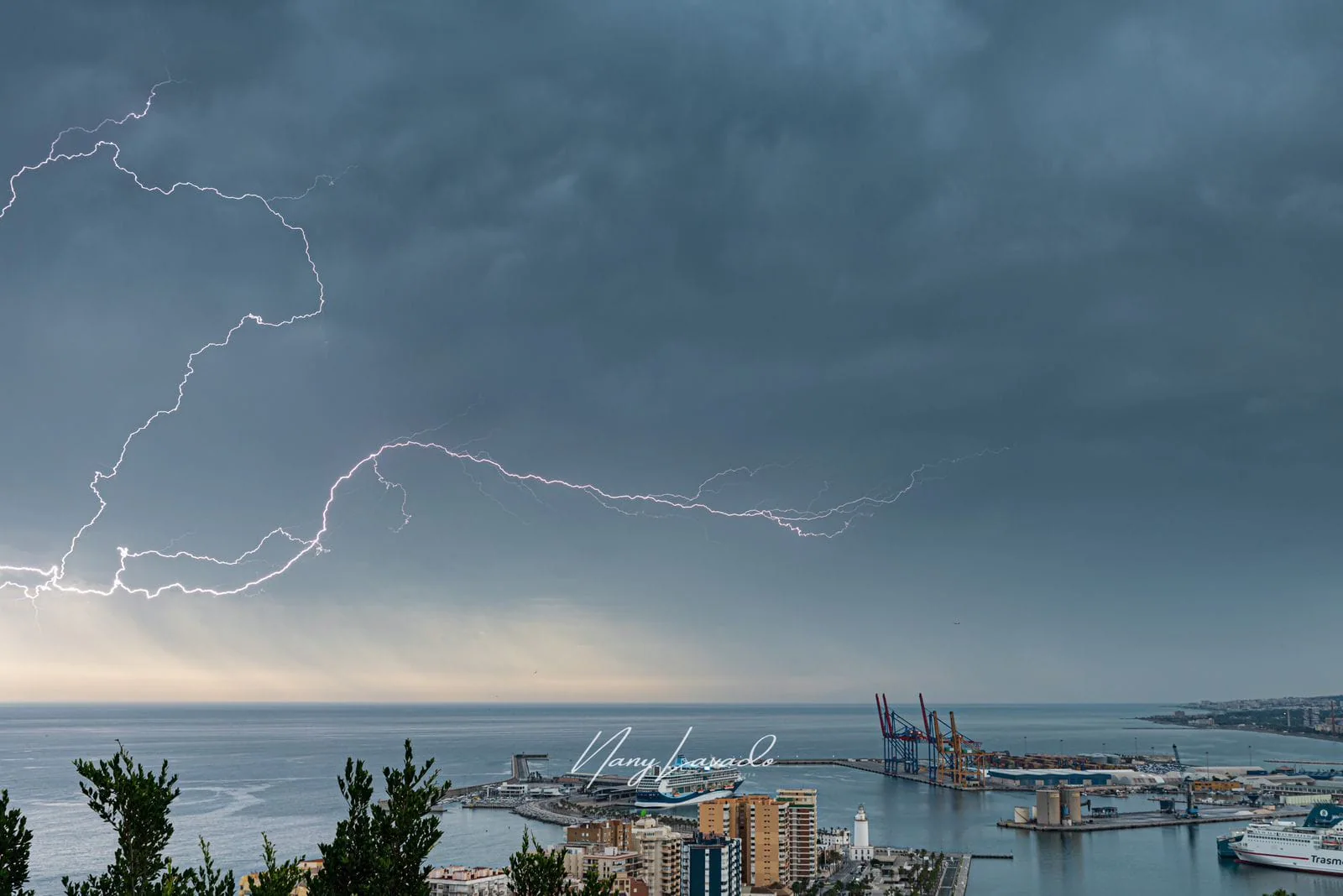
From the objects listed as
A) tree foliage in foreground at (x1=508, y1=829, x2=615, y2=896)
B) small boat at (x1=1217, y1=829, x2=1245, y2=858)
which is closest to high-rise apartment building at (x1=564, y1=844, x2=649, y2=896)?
tree foliage in foreground at (x1=508, y1=829, x2=615, y2=896)

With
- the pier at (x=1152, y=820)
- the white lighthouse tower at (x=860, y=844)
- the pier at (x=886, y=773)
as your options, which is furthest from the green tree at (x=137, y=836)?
the pier at (x=886, y=773)

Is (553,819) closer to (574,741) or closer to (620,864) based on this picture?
(620,864)

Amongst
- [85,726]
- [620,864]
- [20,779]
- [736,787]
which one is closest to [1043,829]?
[736,787]

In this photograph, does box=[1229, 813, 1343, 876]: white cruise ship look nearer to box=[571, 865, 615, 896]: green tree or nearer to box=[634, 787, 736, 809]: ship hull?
box=[634, 787, 736, 809]: ship hull

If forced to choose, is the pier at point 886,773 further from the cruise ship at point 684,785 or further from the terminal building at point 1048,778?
the cruise ship at point 684,785

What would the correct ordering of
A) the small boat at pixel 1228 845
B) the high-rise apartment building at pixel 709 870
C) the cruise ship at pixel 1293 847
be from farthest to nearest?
the small boat at pixel 1228 845 → the cruise ship at pixel 1293 847 → the high-rise apartment building at pixel 709 870
